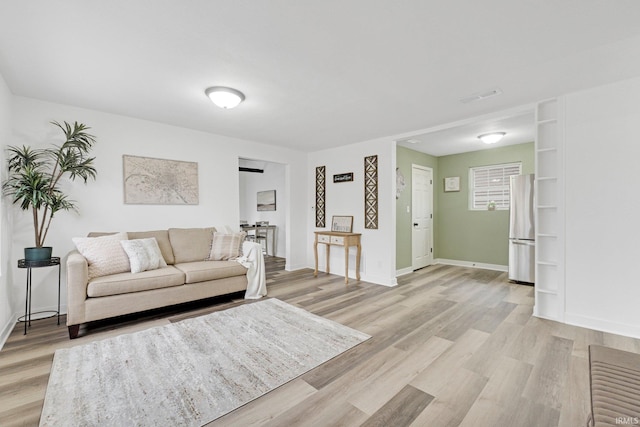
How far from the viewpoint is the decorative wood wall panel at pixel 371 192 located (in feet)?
15.5

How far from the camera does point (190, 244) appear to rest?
3.82 metres

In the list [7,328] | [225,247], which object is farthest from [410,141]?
[7,328]

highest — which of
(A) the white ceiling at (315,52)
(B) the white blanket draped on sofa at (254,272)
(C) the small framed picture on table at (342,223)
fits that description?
(A) the white ceiling at (315,52)

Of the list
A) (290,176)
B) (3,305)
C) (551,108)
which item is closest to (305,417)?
(3,305)

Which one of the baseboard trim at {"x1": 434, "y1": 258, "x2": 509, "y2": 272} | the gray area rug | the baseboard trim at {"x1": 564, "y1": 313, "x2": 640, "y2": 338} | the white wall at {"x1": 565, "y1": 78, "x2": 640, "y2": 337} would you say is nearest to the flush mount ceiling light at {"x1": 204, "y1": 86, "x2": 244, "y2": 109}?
the gray area rug

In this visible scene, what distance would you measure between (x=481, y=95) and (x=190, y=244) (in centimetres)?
399

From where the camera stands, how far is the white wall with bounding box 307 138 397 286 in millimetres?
4527

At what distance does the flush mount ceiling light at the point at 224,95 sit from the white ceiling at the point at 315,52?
76 millimetres

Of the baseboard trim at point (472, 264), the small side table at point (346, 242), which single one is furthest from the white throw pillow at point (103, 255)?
the baseboard trim at point (472, 264)

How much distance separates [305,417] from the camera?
1578mm

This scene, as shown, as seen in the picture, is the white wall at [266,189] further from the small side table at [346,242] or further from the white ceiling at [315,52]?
the white ceiling at [315,52]

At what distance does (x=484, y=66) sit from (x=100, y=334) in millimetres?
4248

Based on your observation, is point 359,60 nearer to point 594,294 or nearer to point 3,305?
point 594,294

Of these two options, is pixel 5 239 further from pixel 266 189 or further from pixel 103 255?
pixel 266 189
